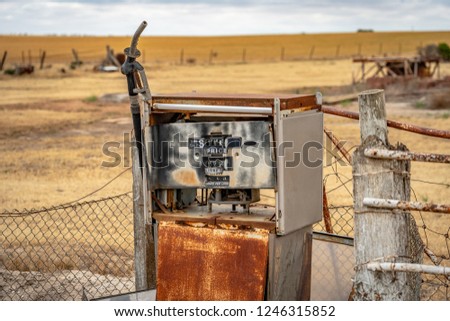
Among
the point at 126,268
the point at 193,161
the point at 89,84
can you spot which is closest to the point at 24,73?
the point at 89,84

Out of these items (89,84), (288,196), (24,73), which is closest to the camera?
(288,196)

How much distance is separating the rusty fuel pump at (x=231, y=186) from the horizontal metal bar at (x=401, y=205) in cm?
68

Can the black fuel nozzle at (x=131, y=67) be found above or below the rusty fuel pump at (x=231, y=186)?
above

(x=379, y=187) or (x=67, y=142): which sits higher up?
(x=379, y=187)

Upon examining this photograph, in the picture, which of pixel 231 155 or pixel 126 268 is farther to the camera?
pixel 126 268

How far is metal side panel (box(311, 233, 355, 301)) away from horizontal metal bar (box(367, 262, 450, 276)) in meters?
1.24

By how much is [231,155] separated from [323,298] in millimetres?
1446

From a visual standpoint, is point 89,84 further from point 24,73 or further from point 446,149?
point 446,149

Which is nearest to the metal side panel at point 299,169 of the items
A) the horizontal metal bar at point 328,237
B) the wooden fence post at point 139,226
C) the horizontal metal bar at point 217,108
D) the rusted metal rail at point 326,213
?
the horizontal metal bar at point 217,108

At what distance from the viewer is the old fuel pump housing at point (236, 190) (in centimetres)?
542

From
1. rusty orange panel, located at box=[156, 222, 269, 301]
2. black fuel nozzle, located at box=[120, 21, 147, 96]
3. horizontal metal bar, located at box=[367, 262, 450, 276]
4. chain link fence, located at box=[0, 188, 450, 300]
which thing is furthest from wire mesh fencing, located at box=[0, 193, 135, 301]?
horizontal metal bar, located at box=[367, 262, 450, 276]

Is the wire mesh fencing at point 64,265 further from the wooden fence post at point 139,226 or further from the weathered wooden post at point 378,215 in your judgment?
the weathered wooden post at point 378,215

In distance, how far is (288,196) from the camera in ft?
18.0
